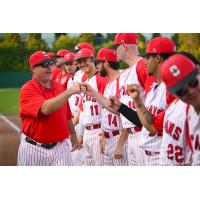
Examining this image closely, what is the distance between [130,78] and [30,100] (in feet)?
2.72

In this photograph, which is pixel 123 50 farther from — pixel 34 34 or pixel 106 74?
pixel 34 34

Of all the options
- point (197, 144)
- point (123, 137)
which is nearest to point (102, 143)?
point (123, 137)

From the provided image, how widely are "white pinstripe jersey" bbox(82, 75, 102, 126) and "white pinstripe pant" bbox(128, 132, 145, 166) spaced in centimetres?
52

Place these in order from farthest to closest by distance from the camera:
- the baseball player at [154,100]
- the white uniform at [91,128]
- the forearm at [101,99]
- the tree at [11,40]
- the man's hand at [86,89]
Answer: the white uniform at [91,128] → the tree at [11,40] → the forearm at [101,99] → the man's hand at [86,89] → the baseball player at [154,100]

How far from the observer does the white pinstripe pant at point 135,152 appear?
4.23 metres

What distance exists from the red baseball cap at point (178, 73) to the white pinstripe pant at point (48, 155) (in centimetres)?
181

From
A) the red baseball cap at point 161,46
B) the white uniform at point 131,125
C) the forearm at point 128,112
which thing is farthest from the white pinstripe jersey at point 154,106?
the white uniform at point 131,125

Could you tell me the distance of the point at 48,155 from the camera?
4188 mm

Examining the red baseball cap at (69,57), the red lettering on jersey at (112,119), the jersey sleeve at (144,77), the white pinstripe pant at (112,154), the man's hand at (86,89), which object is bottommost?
the white pinstripe pant at (112,154)

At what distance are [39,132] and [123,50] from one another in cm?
99

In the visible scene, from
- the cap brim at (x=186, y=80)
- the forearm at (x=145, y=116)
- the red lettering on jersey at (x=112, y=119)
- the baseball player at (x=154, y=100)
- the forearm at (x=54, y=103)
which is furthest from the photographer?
the red lettering on jersey at (x=112, y=119)

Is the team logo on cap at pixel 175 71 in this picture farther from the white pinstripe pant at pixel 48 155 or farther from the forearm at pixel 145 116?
the white pinstripe pant at pixel 48 155

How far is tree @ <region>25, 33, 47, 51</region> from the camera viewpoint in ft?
14.6

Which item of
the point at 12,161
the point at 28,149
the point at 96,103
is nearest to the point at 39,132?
the point at 28,149
